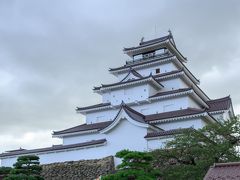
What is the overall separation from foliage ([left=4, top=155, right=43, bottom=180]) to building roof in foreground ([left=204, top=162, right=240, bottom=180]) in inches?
623

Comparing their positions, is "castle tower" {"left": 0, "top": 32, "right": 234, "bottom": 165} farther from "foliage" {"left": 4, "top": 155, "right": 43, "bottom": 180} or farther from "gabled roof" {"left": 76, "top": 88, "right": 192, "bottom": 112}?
"foliage" {"left": 4, "top": 155, "right": 43, "bottom": 180}

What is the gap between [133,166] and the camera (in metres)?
16.9

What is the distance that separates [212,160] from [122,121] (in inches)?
467

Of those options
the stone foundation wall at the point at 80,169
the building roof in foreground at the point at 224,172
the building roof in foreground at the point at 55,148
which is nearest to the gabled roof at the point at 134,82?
the building roof in foreground at the point at 55,148

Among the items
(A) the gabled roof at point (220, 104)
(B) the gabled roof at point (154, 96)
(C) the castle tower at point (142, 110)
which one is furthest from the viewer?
(B) the gabled roof at point (154, 96)

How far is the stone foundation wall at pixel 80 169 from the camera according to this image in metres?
24.7

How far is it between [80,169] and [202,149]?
11.4 meters

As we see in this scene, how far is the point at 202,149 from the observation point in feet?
53.4

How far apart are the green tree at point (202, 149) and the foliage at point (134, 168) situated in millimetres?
814

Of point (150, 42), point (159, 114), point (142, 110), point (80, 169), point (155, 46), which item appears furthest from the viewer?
point (150, 42)

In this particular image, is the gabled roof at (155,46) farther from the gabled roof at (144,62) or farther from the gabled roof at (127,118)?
the gabled roof at (127,118)

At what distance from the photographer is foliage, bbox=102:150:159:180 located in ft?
53.2

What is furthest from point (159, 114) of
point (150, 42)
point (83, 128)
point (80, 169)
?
point (150, 42)

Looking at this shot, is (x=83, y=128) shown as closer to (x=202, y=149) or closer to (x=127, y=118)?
(x=127, y=118)
